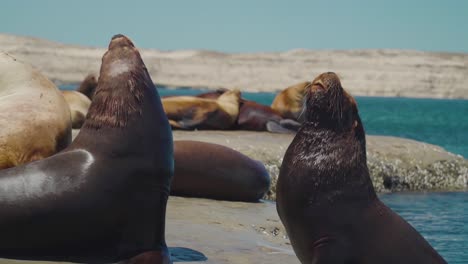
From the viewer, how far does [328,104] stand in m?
5.69

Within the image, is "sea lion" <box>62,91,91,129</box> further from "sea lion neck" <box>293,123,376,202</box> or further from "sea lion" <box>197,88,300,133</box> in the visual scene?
"sea lion neck" <box>293,123,376,202</box>

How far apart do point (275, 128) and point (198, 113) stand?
1304mm

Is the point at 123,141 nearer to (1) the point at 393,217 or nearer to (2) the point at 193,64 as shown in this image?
(1) the point at 393,217

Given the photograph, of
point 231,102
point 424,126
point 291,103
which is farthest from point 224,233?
point 424,126

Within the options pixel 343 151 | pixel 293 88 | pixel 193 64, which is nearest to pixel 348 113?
pixel 343 151

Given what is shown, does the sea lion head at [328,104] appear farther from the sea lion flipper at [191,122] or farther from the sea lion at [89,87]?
the sea lion at [89,87]

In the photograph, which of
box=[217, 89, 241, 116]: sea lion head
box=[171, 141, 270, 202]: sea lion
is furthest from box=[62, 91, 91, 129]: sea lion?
box=[171, 141, 270, 202]: sea lion

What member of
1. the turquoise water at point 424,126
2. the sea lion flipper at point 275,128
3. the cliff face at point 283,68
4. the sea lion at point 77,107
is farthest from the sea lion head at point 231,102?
the cliff face at point 283,68

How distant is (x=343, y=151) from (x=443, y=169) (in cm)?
937

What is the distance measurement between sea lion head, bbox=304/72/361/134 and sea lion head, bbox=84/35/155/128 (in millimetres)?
1043

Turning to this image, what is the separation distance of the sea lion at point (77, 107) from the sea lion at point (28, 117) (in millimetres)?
6138

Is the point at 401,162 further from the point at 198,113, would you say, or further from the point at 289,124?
the point at 198,113

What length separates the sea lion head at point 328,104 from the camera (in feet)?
18.7

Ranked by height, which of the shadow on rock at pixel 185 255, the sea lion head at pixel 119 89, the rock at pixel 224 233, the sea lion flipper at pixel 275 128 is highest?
the sea lion head at pixel 119 89
